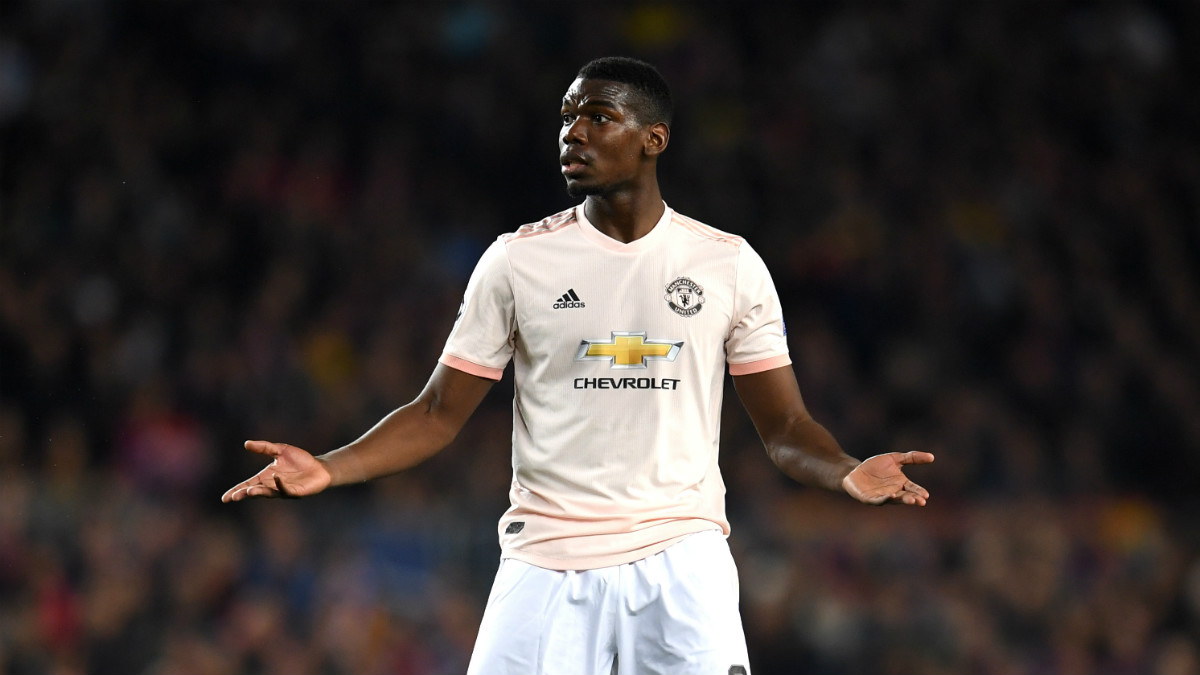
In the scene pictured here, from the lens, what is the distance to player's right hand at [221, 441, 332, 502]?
3785mm

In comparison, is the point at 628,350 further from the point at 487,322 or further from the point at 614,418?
the point at 487,322

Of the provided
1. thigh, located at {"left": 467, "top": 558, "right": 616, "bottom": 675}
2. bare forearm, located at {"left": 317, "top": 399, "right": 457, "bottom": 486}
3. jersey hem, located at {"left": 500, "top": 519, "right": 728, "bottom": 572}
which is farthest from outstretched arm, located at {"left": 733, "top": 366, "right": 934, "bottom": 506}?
bare forearm, located at {"left": 317, "top": 399, "right": 457, "bottom": 486}

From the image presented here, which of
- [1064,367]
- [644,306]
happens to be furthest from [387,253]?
[644,306]

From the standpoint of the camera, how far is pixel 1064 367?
9672 mm

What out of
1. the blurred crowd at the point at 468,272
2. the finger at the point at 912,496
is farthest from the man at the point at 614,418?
the blurred crowd at the point at 468,272

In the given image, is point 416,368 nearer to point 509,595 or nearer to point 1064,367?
point 1064,367

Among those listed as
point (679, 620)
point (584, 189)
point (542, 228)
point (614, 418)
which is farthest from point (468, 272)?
point (679, 620)

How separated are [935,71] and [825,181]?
177 cm

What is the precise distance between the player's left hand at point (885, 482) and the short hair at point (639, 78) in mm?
1288

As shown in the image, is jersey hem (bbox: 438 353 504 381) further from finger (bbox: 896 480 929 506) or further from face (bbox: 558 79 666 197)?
finger (bbox: 896 480 929 506)

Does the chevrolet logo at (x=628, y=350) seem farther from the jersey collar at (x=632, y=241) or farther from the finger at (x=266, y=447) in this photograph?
the finger at (x=266, y=447)

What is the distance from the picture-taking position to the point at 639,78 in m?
4.31

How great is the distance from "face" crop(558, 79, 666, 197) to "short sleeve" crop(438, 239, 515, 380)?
1.10ft

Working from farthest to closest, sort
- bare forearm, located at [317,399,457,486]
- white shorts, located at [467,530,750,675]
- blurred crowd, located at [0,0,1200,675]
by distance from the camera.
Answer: blurred crowd, located at [0,0,1200,675] < bare forearm, located at [317,399,457,486] < white shorts, located at [467,530,750,675]
